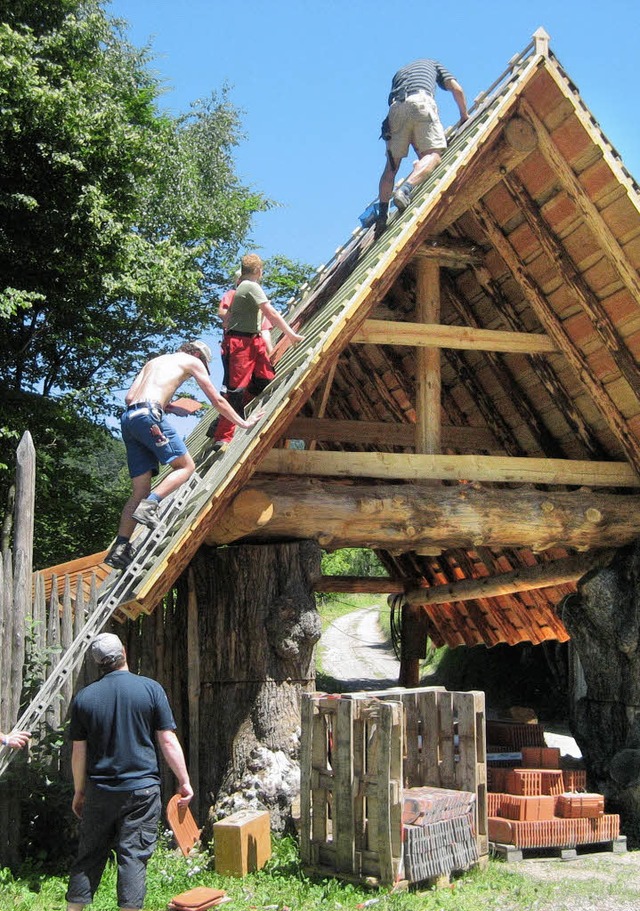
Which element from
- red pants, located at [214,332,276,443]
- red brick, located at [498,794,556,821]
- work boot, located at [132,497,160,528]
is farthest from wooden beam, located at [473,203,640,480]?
work boot, located at [132,497,160,528]

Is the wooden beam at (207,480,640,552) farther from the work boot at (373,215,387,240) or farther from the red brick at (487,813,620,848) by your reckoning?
the red brick at (487,813,620,848)

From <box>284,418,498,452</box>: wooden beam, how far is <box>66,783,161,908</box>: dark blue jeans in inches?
216

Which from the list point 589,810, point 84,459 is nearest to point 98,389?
point 84,459

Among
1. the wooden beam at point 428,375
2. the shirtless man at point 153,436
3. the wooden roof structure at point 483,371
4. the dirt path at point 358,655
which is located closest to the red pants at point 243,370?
the wooden roof structure at point 483,371

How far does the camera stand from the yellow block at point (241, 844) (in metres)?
6.60

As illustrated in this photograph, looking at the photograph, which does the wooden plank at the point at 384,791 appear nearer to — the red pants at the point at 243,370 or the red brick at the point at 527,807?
the red brick at the point at 527,807

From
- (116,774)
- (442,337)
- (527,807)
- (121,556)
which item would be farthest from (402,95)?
(116,774)

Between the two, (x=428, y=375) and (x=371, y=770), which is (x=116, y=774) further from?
(x=428, y=375)

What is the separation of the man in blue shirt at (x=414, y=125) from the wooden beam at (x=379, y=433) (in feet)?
7.28

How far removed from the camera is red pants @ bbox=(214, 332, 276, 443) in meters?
7.67

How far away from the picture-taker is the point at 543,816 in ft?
24.5

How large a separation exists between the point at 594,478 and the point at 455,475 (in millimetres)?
1468

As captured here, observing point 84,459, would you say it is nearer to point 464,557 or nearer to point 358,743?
point 464,557

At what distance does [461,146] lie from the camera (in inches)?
301
